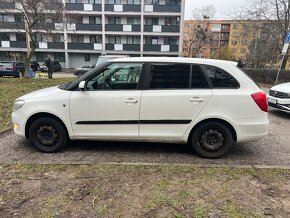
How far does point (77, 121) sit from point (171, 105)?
164 centimetres

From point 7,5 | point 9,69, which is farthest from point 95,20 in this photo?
point 7,5

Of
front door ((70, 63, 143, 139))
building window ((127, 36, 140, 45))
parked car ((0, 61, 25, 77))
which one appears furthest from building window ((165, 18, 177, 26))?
front door ((70, 63, 143, 139))

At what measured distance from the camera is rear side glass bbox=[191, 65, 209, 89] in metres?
4.14

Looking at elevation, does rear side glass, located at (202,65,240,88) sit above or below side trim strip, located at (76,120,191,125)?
above

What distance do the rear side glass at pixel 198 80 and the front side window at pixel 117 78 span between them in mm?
928

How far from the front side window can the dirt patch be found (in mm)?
1342

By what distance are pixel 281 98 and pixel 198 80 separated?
4904 millimetres

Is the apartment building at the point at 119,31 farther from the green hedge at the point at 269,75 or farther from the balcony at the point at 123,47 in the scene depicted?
the green hedge at the point at 269,75

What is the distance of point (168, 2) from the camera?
36.0 meters

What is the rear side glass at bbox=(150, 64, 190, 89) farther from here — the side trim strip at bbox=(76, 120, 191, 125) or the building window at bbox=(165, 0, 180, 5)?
the building window at bbox=(165, 0, 180, 5)

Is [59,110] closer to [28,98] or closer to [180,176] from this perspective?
[28,98]

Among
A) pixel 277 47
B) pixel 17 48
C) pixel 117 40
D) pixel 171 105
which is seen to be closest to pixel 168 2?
pixel 117 40

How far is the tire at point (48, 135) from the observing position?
4.29m

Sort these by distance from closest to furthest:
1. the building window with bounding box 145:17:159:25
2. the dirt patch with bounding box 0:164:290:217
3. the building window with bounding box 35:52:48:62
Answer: the dirt patch with bounding box 0:164:290:217 → the building window with bounding box 145:17:159:25 → the building window with bounding box 35:52:48:62
